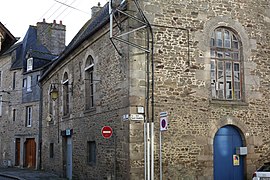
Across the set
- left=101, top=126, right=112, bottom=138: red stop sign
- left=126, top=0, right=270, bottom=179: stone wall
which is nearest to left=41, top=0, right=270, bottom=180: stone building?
left=126, top=0, right=270, bottom=179: stone wall

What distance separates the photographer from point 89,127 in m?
15.2

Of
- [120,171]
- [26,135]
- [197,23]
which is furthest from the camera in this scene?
[26,135]

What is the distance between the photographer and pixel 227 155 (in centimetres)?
1325

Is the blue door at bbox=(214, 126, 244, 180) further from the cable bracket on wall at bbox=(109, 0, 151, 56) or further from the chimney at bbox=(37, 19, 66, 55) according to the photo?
the chimney at bbox=(37, 19, 66, 55)

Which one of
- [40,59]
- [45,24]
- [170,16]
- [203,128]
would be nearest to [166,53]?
[170,16]

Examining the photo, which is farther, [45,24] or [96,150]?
[45,24]

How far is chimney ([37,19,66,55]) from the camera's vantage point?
29938mm

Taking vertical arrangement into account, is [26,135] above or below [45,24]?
below

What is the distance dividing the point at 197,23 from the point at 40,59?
56.0 feet

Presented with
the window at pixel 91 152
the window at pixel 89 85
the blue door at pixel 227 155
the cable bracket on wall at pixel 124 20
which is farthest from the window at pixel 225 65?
the window at pixel 89 85

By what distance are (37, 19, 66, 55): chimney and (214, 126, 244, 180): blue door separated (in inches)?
770

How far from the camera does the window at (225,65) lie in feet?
44.3

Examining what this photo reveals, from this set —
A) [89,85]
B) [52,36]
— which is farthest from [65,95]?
[52,36]

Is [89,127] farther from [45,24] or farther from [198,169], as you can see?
[45,24]
